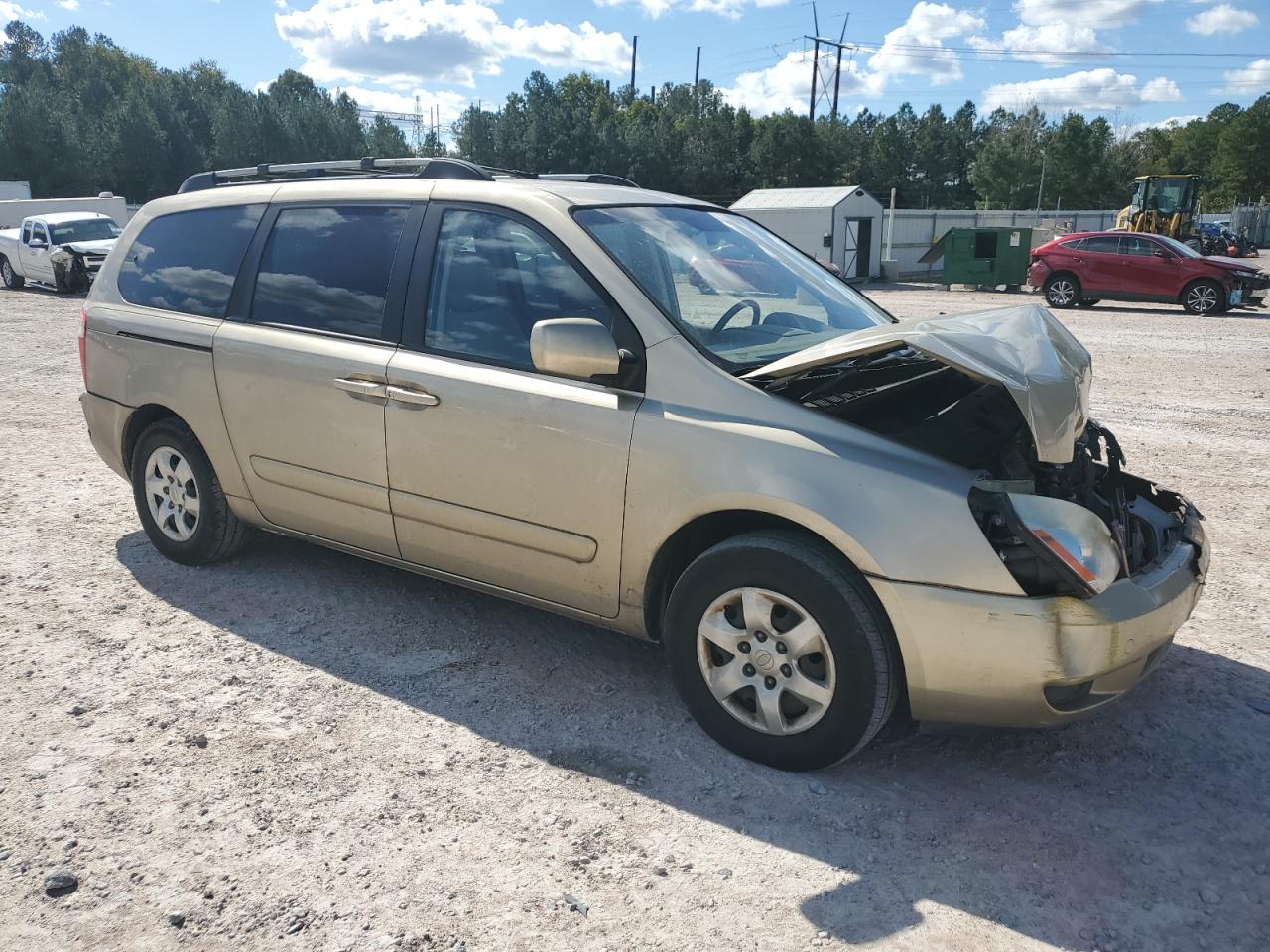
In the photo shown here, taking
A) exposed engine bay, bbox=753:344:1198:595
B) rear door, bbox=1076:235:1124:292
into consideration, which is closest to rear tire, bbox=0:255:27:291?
rear door, bbox=1076:235:1124:292

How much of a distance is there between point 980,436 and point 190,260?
3.69 meters

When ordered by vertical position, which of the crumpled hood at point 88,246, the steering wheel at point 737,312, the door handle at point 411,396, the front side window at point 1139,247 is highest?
the front side window at point 1139,247

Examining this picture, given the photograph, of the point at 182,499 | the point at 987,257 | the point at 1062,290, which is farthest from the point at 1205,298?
the point at 182,499

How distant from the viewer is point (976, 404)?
131 inches

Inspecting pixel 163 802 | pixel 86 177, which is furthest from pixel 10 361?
pixel 86 177

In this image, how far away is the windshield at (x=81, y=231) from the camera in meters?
21.7

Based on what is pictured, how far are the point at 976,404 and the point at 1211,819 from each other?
4.76 ft

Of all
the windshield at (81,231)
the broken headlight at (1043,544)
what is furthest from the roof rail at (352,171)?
the windshield at (81,231)

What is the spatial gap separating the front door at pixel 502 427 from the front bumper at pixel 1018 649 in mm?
1039

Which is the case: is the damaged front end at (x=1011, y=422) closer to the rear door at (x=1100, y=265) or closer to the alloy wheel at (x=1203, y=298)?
the alloy wheel at (x=1203, y=298)

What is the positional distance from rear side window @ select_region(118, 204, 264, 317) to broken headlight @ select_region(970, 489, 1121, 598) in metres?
3.43

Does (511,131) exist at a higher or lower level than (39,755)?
higher

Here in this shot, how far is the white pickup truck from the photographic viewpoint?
21406 mm

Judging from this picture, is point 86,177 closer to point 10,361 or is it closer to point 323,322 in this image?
point 10,361
